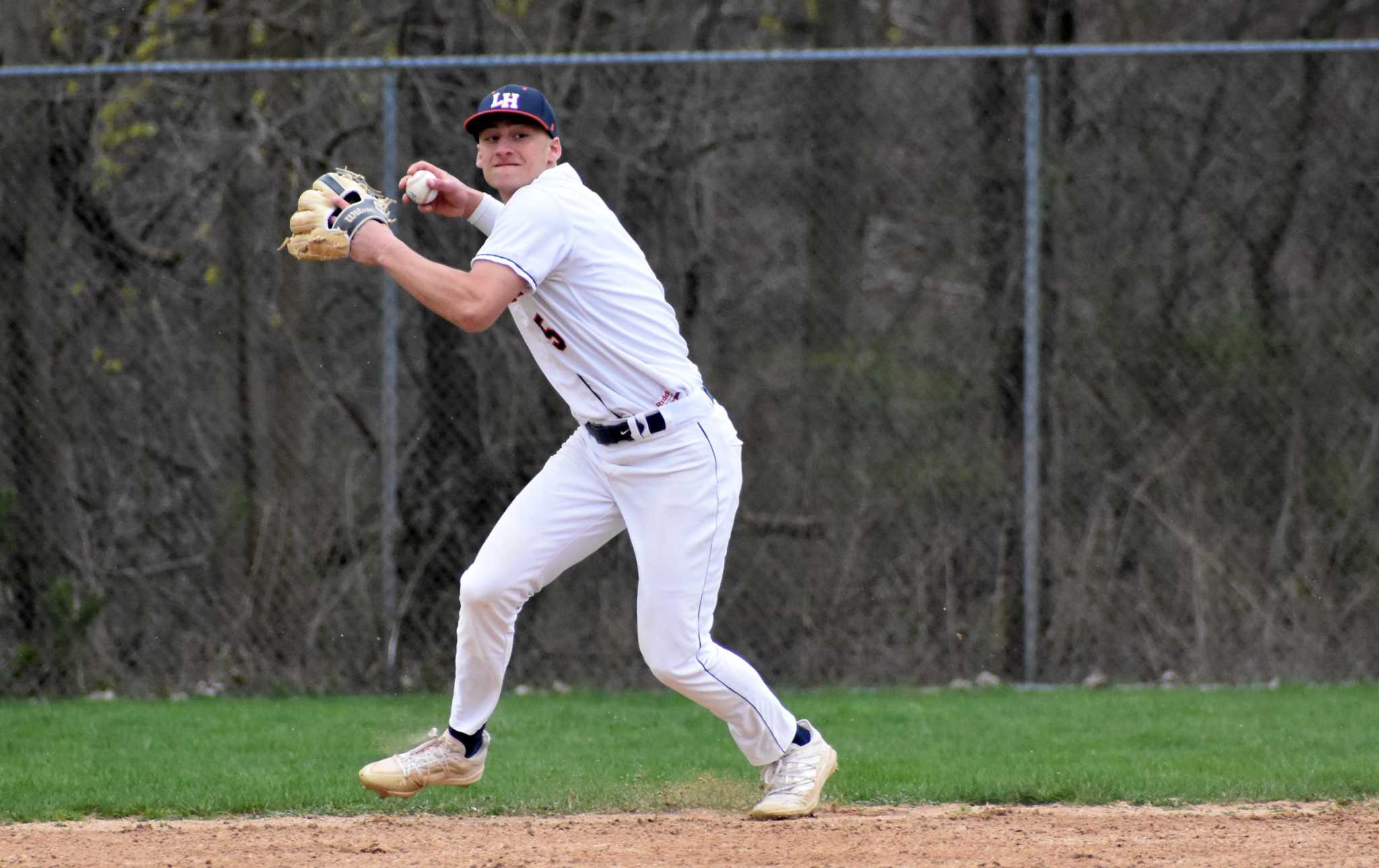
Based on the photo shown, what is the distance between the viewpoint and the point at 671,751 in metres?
6.59

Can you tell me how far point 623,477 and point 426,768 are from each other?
114 cm

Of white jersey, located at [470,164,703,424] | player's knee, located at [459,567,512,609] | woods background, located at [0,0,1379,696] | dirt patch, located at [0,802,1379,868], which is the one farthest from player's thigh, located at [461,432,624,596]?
woods background, located at [0,0,1379,696]

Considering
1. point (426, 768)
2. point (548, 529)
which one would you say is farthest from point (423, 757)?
point (548, 529)

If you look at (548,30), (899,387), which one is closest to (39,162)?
(548,30)

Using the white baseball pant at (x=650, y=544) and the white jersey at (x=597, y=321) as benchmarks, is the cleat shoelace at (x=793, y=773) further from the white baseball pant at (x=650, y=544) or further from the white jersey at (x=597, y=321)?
the white jersey at (x=597, y=321)

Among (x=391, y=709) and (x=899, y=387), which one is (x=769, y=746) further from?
(x=899, y=387)

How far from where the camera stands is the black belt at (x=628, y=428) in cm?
470

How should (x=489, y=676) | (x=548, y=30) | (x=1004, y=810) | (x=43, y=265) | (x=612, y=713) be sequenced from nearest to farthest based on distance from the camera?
(x=489, y=676)
(x=1004, y=810)
(x=612, y=713)
(x=43, y=265)
(x=548, y=30)

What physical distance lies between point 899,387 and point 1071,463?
3.46ft

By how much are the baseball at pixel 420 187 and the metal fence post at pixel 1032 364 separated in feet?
Result: 13.6

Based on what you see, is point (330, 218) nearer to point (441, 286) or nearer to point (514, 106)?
point (441, 286)

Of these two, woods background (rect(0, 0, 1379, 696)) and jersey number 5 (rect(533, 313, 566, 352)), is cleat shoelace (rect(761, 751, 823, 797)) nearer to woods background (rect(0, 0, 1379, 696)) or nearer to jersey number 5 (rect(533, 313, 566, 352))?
jersey number 5 (rect(533, 313, 566, 352))

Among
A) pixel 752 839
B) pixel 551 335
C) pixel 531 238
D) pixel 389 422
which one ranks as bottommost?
pixel 752 839

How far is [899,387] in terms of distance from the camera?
887 centimetres
